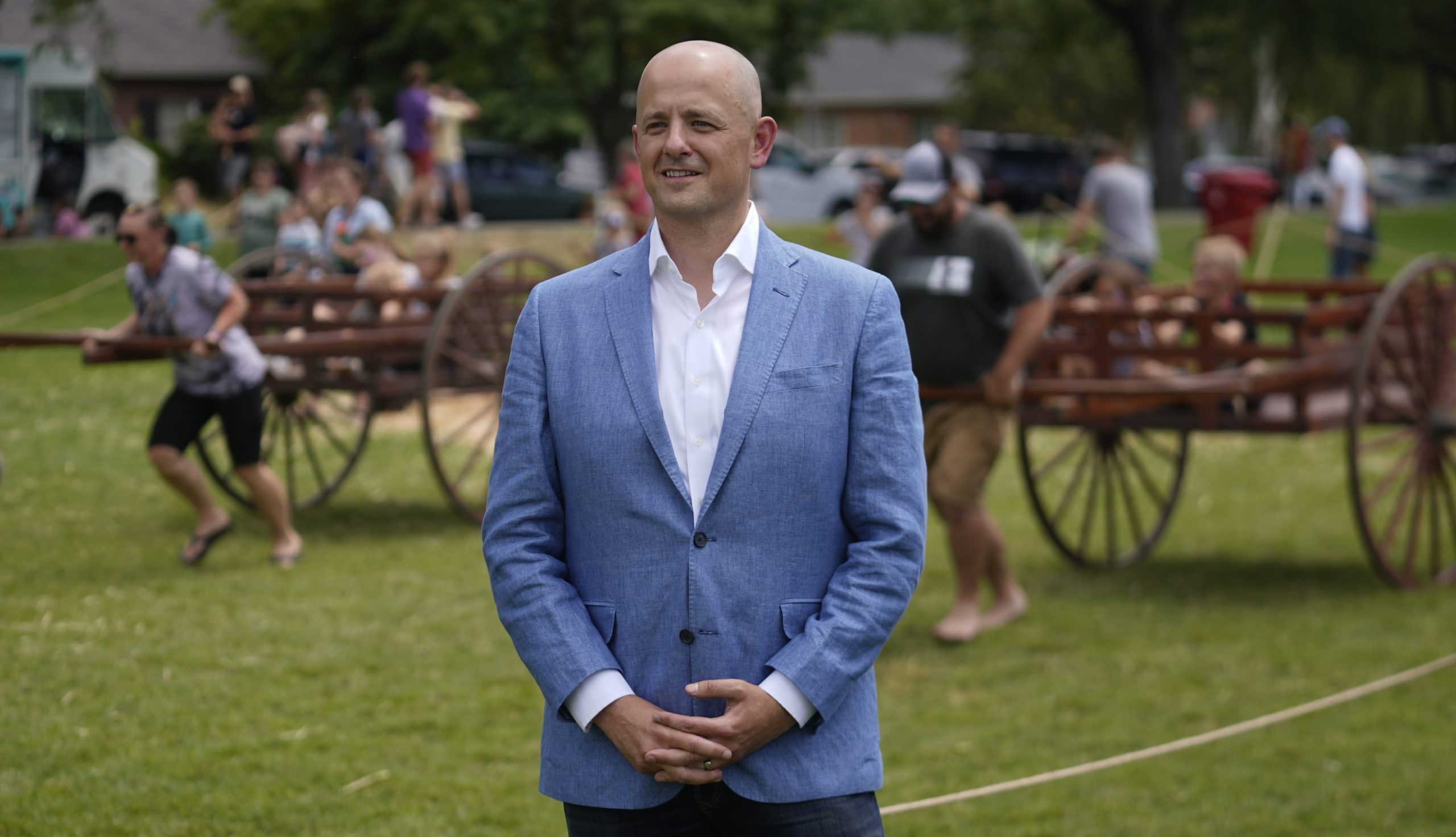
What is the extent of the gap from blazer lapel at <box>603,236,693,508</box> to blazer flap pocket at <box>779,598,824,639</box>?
9.1 inches

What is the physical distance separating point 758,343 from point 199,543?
5.87 metres

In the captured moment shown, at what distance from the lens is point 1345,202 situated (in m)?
16.4

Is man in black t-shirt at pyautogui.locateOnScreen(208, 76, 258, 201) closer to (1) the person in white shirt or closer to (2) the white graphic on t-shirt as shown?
(1) the person in white shirt

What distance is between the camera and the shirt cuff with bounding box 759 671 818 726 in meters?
2.58

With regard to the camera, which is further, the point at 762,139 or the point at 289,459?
the point at 289,459

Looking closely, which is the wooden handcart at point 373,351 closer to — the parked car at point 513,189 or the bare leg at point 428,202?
the bare leg at point 428,202

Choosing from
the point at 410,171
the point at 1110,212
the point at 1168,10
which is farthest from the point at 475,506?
the point at 1168,10

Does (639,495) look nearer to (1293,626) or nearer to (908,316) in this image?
(908,316)

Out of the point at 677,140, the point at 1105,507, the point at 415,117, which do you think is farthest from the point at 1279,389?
the point at 415,117

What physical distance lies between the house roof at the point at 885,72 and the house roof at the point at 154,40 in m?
25.0

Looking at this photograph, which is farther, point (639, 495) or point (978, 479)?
point (978, 479)

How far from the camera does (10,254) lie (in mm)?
8844

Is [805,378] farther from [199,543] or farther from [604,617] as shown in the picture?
[199,543]

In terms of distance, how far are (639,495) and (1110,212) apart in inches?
484
